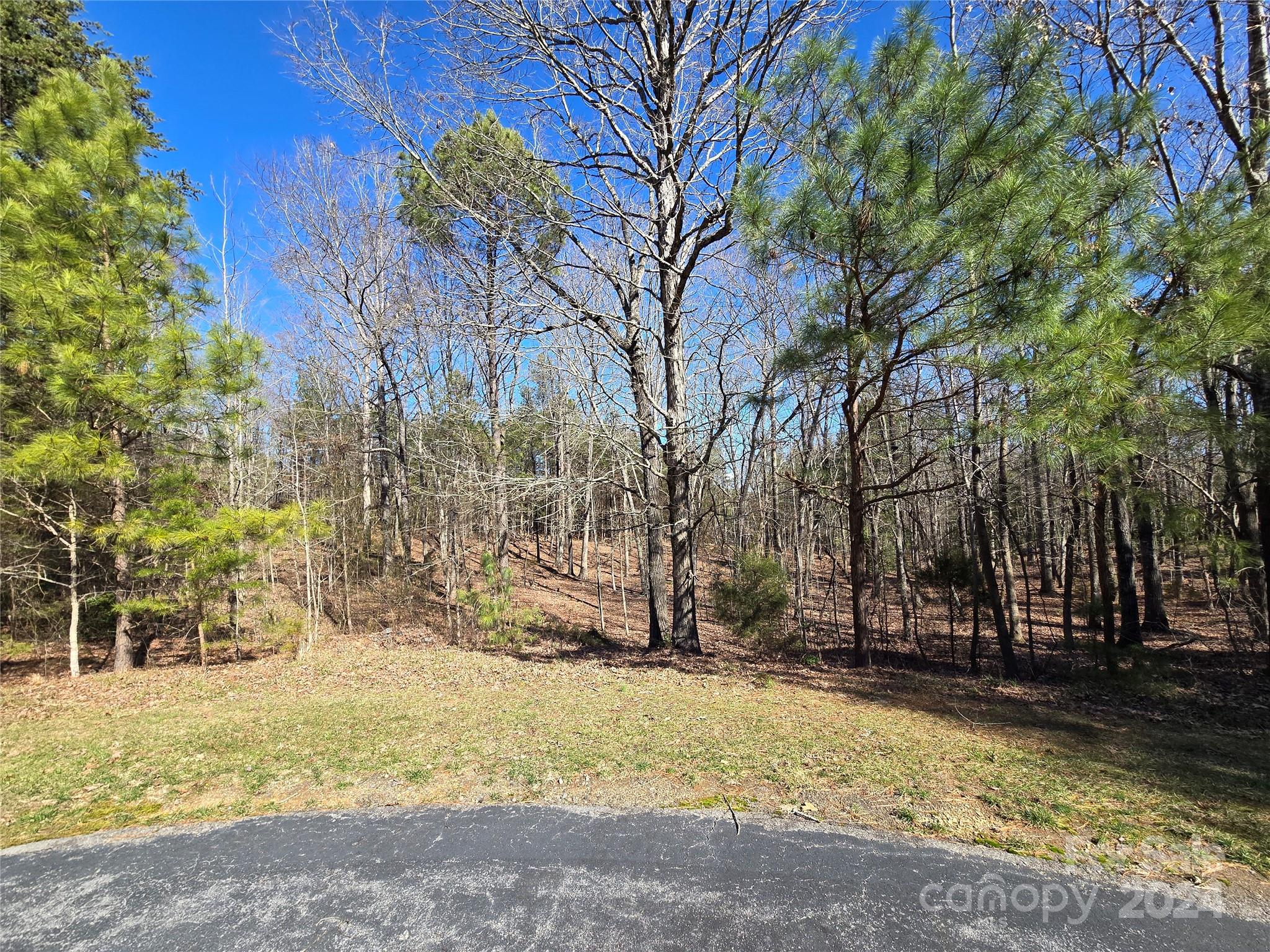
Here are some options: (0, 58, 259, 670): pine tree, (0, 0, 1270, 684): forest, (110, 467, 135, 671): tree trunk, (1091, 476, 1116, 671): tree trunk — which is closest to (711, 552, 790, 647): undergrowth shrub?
(0, 0, 1270, 684): forest

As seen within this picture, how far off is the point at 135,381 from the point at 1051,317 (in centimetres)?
1046

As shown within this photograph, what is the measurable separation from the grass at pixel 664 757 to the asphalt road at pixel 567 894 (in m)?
0.40

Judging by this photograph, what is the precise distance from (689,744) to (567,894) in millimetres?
2309

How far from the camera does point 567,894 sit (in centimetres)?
267

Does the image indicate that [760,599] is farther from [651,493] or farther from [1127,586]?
[1127,586]

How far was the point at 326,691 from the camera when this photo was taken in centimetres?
751

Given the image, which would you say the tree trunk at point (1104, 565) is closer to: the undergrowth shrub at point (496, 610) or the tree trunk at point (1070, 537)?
the tree trunk at point (1070, 537)

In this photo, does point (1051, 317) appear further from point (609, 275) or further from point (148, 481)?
point (148, 481)

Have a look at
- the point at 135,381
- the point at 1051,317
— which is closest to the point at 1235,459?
the point at 1051,317

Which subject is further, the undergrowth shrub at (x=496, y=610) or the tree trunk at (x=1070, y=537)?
the undergrowth shrub at (x=496, y=610)

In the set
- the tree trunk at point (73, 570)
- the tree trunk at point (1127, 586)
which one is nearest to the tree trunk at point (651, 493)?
the tree trunk at point (73, 570)

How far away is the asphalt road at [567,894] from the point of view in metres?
2.35

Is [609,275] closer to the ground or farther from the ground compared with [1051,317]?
farther from the ground

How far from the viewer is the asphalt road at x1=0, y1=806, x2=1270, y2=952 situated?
235 cm
